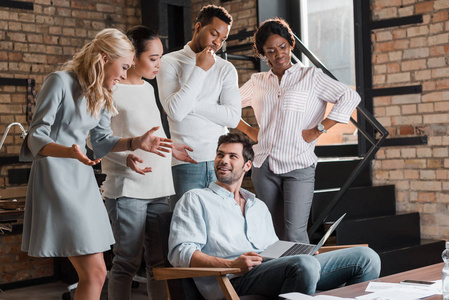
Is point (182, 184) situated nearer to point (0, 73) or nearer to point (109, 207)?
point (109, 207)

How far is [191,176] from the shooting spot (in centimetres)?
304

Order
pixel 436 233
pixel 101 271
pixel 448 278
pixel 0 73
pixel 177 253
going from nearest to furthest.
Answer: pixel 448 278 < pixel 101 271 < pixel 177 253 < pixel 436 233 < pixel 0 73

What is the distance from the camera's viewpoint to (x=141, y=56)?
287 centimetres

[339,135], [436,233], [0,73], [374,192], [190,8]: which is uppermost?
[190,8]

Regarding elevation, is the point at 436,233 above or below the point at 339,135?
below

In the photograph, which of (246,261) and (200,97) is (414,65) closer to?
(200,97)

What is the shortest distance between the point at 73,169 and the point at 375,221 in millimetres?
2927

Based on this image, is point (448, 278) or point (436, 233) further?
point (436, 233)

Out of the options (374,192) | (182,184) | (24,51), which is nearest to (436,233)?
(374,192)

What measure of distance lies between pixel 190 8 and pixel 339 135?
2054 mm

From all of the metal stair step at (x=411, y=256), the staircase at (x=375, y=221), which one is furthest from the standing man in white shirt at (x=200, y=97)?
the metal stair step at (x=411, y=256)

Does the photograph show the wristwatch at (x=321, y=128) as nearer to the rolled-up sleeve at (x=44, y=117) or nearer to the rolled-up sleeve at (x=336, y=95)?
the rolled-up sleeve at (x=336, y=95)

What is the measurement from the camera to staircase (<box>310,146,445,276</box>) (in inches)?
178

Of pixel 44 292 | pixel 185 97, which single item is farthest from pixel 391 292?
pixel 44 292
